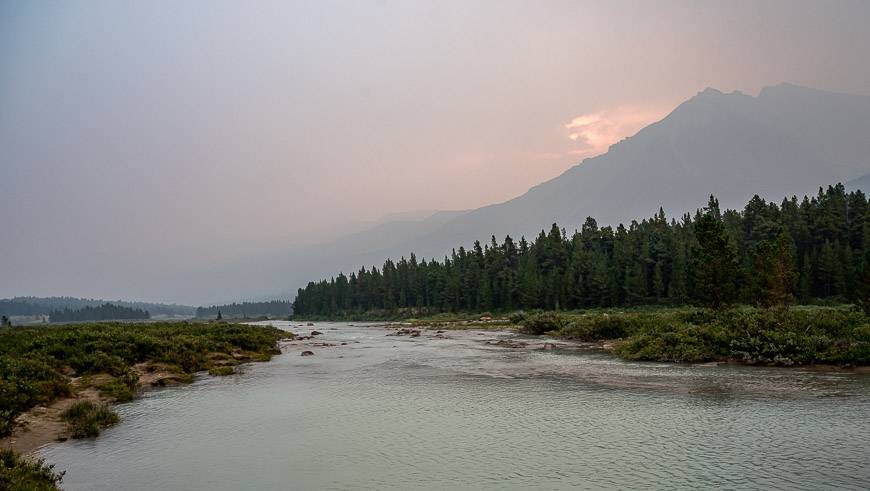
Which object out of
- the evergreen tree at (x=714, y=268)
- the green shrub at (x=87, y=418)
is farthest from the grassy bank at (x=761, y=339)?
the green shrub at (x=87, y=418)

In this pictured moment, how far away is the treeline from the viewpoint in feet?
182

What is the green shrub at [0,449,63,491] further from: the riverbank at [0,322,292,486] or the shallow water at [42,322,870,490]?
the riverbank at [0,322,292,486]

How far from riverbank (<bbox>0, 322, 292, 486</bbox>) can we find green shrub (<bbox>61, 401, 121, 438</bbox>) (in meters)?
0.28

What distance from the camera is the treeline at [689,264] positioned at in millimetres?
55344

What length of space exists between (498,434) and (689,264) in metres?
70.5

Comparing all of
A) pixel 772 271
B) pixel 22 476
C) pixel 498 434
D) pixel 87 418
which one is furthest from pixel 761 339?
pixel 22 476

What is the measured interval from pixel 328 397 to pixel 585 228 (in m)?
126

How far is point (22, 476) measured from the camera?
47.5 feet

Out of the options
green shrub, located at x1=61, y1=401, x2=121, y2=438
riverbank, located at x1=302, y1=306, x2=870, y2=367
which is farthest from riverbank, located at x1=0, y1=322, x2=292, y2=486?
riverbank, located at x1=302, y1=306, x2=870, y2=367

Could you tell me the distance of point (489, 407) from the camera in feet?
87.9

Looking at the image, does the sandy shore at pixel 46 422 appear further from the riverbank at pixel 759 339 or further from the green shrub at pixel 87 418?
the riverbank at pixel 759 339

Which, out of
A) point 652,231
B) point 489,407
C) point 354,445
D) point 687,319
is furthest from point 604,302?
point 354,445

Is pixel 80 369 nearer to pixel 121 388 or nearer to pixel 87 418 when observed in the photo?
pixel 121 388

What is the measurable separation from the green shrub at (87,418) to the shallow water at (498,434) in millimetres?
806
